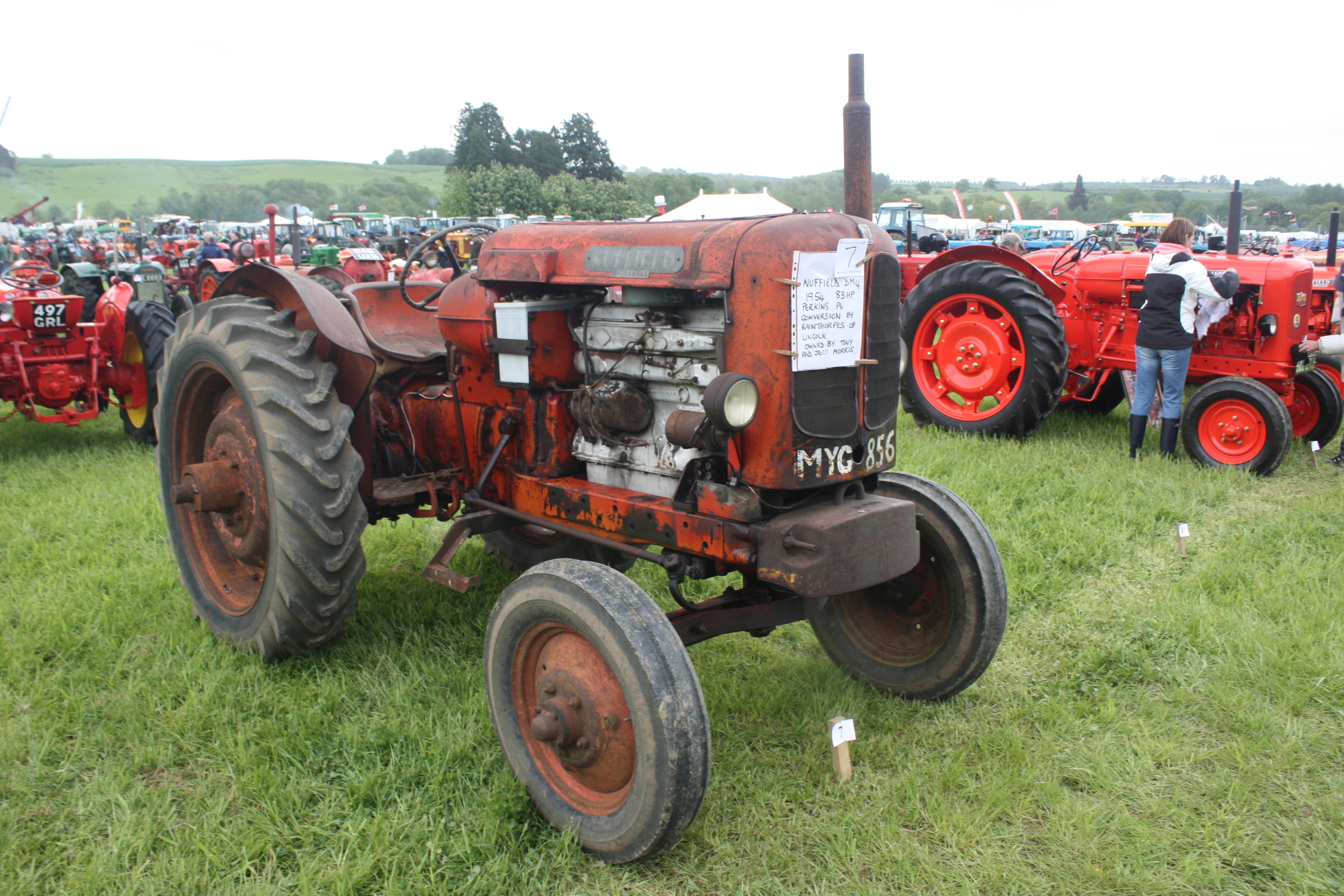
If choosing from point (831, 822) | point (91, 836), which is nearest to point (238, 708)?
point (91, 836)

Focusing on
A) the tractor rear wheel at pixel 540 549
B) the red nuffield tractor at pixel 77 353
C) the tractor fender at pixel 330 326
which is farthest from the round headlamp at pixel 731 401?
the red nuffield tractor at pixel 77 353

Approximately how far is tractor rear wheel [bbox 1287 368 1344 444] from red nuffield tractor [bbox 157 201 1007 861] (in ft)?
16.6

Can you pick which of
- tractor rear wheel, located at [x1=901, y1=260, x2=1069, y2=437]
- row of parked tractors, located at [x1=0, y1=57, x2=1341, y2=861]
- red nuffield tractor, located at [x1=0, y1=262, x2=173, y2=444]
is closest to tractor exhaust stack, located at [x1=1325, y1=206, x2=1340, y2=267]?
tractor rear wheel, located at [x1=901, y1=260, x2=1069, y2=437]

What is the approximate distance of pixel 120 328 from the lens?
6.57 meters

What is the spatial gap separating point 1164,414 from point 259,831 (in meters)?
5.81

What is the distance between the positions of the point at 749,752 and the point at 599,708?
0.68 metres

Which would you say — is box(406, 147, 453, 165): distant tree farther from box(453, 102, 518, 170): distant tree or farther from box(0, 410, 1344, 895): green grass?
box(0, 410, 1344, 895): green grass

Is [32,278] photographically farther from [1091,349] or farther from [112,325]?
[1091,349]

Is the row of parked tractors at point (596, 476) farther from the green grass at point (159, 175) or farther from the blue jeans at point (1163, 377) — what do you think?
the green grass at point (159, 175)

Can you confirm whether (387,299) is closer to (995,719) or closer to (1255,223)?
(995,719)

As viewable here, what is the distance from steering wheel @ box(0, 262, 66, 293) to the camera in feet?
22.5

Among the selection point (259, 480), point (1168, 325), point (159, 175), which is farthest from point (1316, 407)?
point (159, 175)

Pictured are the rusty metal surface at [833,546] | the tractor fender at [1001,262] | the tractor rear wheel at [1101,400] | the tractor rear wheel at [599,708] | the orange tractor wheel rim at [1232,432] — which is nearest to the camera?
the tractor rear wheel at [599,708]

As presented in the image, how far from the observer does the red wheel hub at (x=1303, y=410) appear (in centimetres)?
650
